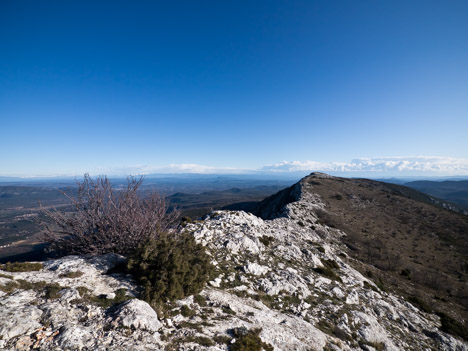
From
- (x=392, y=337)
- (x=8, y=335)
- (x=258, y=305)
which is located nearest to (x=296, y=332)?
(x=258, y=305)

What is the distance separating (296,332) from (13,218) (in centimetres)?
28592

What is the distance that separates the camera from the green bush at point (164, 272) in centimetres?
888

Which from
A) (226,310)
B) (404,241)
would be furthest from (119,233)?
(404,241)

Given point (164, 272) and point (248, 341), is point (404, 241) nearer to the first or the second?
point (248, 341)

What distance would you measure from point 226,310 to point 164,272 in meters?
3.60

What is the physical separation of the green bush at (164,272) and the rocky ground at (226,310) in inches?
22.0

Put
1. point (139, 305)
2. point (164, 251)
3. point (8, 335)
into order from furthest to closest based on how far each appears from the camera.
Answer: point (164, 251)
point (139, 305)
point (8, 335)

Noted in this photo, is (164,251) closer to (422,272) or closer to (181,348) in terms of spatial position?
(181,348)

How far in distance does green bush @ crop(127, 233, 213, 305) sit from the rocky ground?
559 millimetres

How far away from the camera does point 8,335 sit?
539 centimetres

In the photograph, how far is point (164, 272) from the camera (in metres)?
9.20

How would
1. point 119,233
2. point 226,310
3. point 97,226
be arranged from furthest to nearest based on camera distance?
point 97,226 < point 119,233 < point 226,310

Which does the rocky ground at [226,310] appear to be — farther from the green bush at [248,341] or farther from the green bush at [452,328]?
the green bush at [452,328]

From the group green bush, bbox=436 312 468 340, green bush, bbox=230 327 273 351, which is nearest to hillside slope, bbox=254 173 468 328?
green bush, bbox=436 312 468 340
